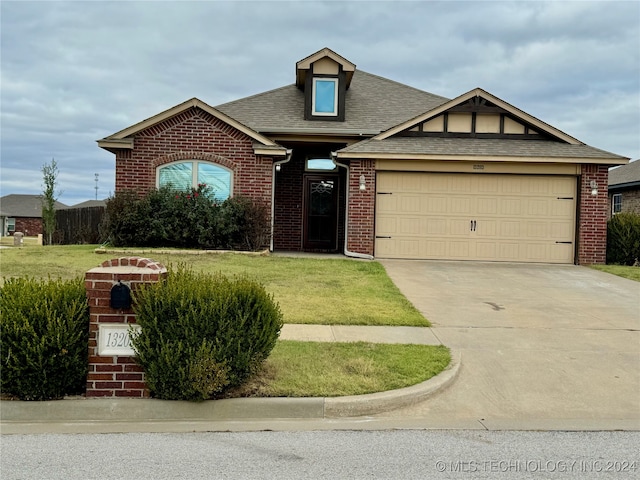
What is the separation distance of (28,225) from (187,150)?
5090cm

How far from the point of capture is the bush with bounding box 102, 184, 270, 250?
14.5 m

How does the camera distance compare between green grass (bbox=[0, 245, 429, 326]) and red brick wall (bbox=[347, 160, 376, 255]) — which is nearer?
green grass (bbox=[0, 245, 429, 326])

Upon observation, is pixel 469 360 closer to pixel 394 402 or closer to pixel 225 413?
pixel 394 402

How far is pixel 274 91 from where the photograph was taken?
20516 mm

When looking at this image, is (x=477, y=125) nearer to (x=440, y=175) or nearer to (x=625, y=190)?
(x=440, y=175)

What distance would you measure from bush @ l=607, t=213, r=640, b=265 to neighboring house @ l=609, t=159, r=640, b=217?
28.7 feet

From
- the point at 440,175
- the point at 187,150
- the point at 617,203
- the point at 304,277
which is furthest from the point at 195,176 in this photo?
the point at 617,203

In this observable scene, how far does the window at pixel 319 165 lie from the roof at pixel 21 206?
4889 cm

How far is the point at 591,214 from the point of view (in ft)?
49.5

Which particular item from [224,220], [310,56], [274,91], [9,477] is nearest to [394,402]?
[9,477]

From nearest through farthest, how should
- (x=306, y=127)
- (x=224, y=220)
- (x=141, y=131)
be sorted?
(x=224, y=220) < (x=141, y=131) < (x=306, y=127)

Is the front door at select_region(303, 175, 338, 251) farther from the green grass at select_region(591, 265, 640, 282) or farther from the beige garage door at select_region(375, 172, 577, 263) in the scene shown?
the green grass at select_region(591, 265, 640, 282)

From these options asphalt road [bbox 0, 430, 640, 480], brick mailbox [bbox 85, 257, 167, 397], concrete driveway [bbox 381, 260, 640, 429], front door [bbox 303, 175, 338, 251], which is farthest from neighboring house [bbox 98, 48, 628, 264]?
asphalt road [bbox 0, 430, 640, 480]

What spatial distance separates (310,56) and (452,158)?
6.36m
